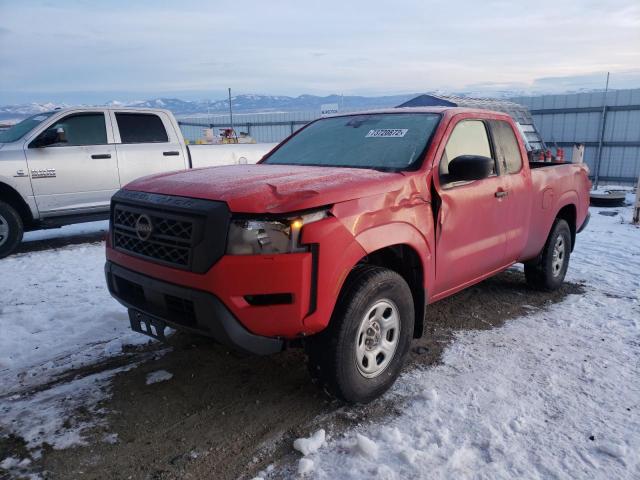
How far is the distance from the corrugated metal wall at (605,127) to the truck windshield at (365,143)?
14.8m

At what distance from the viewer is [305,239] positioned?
2.55 meters

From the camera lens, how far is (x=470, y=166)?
3307mm

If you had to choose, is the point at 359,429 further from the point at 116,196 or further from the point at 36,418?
the point at 116,196

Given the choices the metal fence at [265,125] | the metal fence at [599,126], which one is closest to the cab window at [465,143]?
the metal fence at [599,126]

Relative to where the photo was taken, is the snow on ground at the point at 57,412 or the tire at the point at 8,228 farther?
the tire at the point at 8,228

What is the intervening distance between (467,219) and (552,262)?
2063 millimetres

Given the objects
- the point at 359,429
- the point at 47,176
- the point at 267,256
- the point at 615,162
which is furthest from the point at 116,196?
the point at 615,162

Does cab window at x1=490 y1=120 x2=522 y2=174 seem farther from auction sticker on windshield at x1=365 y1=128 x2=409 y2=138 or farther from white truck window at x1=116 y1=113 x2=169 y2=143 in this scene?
white truck window at x1=116 y1=113 x2=169 y2=143

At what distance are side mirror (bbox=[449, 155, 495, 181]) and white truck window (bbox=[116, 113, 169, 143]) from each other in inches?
237

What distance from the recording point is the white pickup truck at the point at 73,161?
22.6 ft

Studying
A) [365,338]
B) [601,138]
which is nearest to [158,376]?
[365,338]

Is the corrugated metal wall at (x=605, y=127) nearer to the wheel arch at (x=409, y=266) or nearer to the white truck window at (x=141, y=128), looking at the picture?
the white truck window at (x=141, y=128)

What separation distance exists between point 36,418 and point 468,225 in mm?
3106

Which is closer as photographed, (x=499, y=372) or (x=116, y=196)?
(x=116, y=196)
